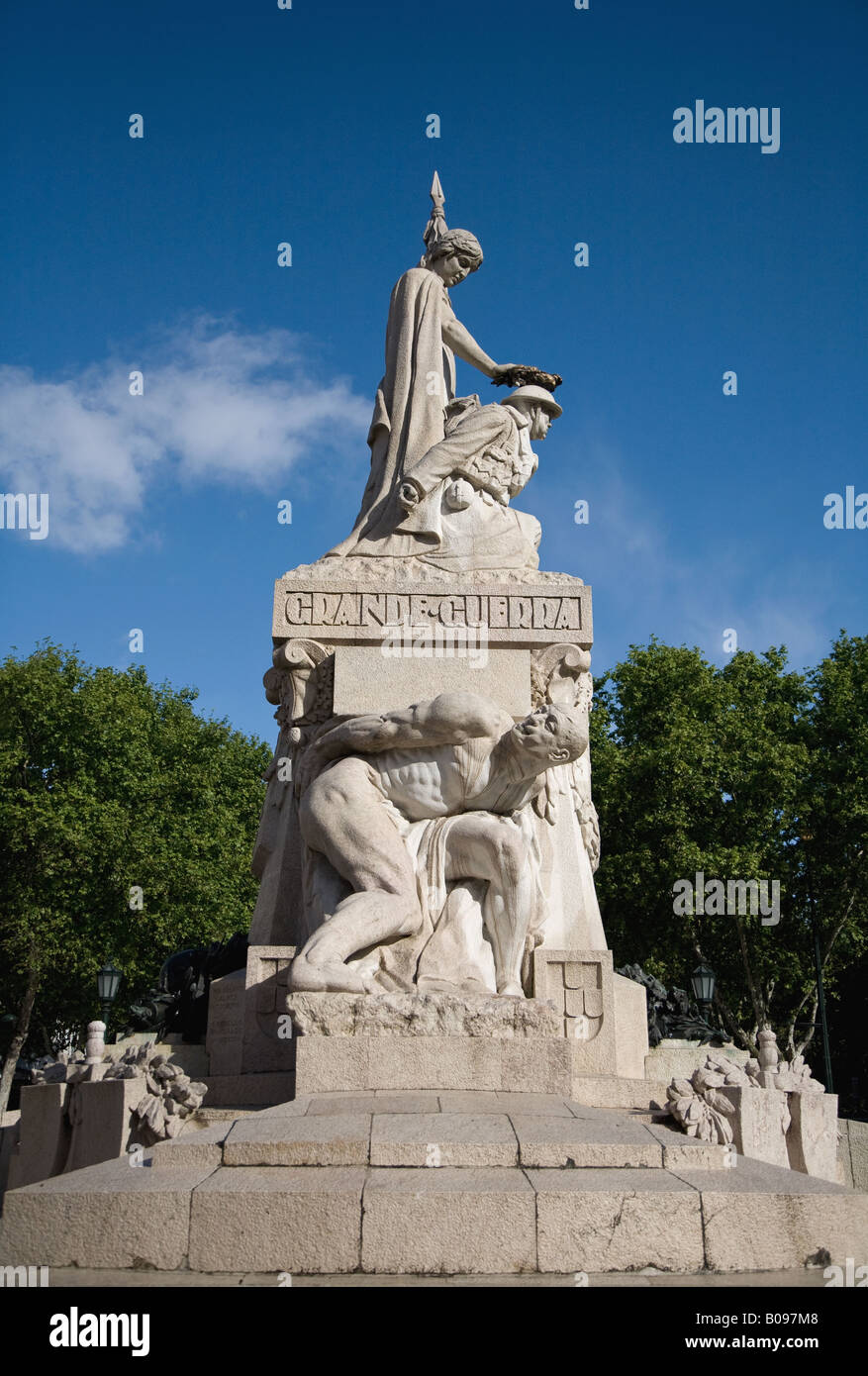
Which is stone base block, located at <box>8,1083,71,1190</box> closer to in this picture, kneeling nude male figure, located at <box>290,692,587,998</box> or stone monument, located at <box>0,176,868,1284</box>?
stone monument, located at <box>0,176,868,1284</box>

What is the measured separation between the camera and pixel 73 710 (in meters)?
27.0

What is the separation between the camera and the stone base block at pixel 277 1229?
5.19 metres

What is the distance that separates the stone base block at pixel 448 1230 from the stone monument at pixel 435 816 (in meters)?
1.84

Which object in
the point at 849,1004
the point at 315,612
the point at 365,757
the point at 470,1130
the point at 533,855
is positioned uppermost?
the point at 315,612

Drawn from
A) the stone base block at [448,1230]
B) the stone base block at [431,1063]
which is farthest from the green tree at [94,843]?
the stone base block at [448,1230]

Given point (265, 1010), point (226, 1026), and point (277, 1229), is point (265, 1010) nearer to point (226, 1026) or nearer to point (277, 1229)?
point (226, 1026)

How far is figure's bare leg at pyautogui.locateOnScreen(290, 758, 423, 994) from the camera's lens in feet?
25.1

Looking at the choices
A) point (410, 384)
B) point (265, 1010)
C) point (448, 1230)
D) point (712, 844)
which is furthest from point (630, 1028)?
point (712, 844)

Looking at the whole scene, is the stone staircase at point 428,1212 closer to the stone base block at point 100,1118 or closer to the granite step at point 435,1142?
the granite step at point 435,1142

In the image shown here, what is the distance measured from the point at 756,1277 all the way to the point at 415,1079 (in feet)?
7.91

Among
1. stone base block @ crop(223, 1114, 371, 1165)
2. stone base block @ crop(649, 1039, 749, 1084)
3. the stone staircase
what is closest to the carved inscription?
stone base block @ crop(649, 1039, 749, 1084)

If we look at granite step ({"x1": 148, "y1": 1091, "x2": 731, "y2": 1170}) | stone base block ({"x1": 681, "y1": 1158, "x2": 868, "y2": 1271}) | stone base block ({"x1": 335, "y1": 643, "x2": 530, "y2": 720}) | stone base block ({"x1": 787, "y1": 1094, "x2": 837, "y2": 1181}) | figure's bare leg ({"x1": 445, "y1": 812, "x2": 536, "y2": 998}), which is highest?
stone base block ({"x1": 335, "y1": 643, "x2": 530, "y2": 720})
